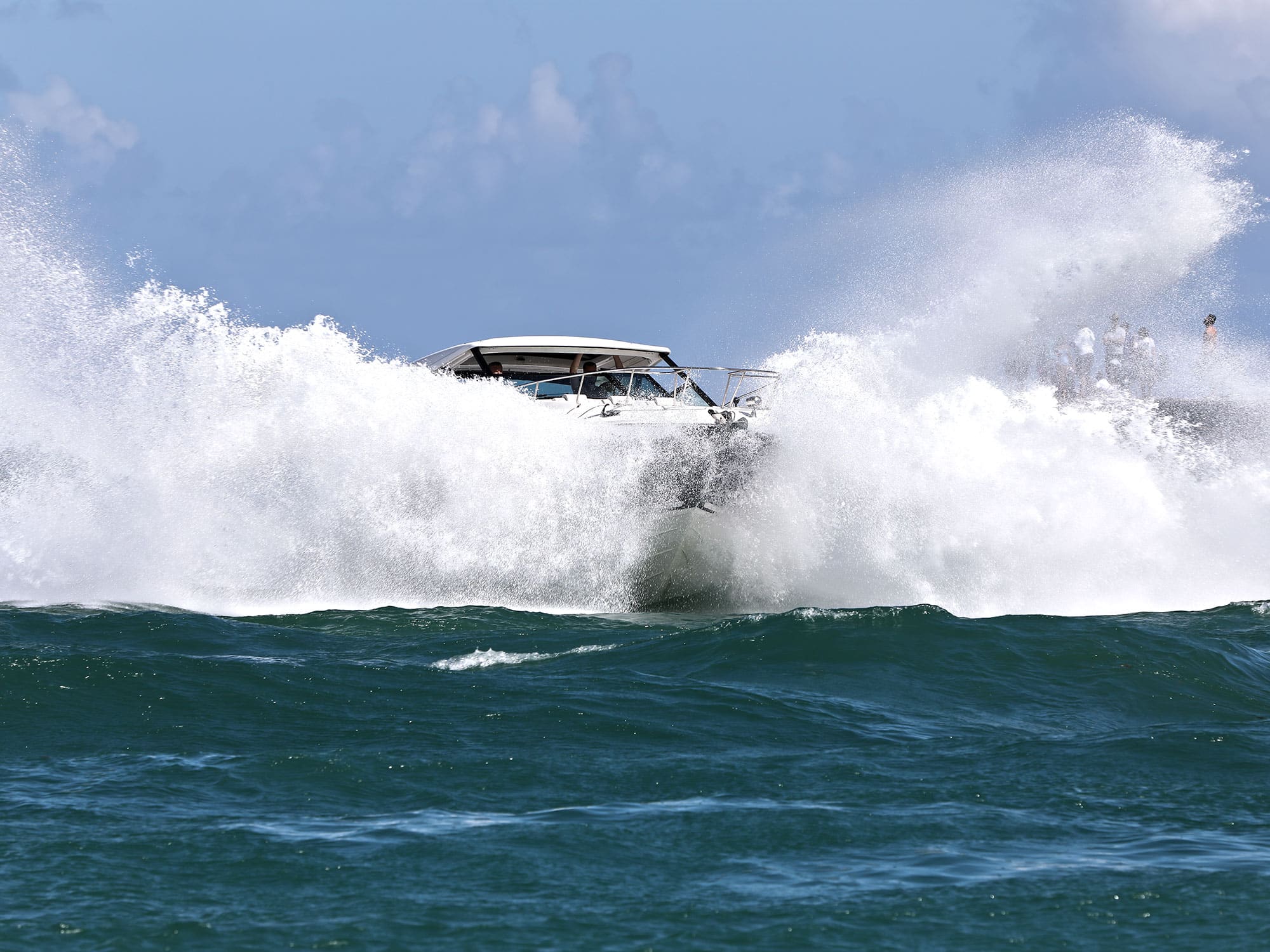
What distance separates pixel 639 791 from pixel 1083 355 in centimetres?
2026

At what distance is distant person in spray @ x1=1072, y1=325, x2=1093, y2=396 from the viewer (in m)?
25.1

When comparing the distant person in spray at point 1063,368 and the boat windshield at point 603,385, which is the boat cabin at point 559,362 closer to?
the boat windshield at point 603,385

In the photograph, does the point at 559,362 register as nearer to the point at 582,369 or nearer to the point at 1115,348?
the point at 582,369

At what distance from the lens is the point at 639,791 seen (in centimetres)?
713

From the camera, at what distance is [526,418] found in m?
16.1

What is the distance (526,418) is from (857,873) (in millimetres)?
10821

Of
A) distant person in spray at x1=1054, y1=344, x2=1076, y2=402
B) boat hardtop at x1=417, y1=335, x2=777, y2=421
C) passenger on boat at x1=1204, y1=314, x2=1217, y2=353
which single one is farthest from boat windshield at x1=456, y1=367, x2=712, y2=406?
passenger on boat at x1=1204, y1=314, x2=1217, y2=353

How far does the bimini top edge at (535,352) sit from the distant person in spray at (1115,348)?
11344 millimetres

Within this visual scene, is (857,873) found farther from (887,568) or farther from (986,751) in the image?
(887,568)

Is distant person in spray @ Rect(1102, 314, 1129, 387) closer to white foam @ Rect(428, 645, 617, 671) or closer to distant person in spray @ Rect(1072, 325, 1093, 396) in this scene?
distant person in spray @ Rect(1072, 325, 1093, 396)

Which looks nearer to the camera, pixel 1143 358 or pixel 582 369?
pixel 582 369

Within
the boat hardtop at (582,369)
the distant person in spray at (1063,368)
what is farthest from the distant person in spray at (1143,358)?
the boat hardtop at (582,369)

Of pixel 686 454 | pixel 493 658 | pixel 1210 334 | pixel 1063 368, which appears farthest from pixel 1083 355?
pixel 493 658

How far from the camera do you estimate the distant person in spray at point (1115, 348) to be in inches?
1041
